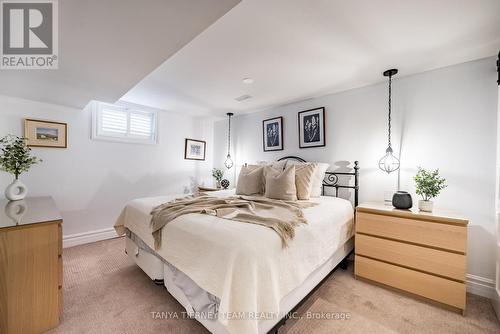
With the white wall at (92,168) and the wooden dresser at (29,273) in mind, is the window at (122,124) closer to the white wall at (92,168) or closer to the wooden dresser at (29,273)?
the white wall at (92,168)

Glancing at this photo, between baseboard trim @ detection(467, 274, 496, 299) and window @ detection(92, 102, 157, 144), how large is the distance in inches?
186

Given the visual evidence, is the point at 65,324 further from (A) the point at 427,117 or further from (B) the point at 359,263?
(A) the point at 427,117

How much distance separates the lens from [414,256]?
5.94 feet

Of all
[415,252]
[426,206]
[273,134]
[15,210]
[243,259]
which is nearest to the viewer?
[243,259]

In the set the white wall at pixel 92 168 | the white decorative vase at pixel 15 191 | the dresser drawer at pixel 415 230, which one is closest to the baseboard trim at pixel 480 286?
the dresser drawer at pixel 415 230

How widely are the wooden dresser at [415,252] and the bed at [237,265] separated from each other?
1.07 ft

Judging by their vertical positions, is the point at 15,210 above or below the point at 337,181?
below

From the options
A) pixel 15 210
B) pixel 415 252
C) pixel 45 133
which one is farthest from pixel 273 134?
pixel 45 133

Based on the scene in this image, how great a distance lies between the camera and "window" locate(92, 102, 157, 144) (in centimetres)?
319

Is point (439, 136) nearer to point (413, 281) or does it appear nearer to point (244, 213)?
point (413, 281)

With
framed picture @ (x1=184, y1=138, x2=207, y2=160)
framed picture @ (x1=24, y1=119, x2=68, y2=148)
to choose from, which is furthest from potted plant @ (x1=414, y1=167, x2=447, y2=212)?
framed picture @ (x1=24, y1=119, x2=68, y2=148)

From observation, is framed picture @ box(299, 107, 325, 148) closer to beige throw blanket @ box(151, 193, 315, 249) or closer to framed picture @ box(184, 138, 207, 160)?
beige throw blanket @ box(151, 193, 315, 249)

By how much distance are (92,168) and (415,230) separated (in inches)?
167

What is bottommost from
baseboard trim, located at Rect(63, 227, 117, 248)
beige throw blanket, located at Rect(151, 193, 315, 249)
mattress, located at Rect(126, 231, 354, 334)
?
baseboard trim, located at Rect(63, 227, 117, 248)
